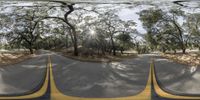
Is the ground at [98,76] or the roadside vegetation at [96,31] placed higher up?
the roadside vegetation at [96,31]

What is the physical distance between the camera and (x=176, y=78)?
13.6 ft

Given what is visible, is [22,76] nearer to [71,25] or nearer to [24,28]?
[24,28]

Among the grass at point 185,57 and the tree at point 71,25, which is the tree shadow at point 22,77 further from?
the grass at point 185,57

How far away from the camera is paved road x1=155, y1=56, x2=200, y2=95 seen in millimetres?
4117

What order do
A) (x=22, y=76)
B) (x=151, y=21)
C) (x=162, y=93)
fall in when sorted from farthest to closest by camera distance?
(x=151, y=21), (x=162, y=93), (x=22, y=76)

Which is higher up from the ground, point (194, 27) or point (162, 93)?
point (194, 27)

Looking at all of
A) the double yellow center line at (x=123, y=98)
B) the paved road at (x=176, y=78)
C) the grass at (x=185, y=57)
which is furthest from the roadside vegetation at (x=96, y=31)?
the double yellow center line at (x=123, y=98)

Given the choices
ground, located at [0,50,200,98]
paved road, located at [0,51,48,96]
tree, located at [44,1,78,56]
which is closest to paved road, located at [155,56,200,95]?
ground, located at [0,50,200,98]

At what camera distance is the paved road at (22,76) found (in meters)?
3.98

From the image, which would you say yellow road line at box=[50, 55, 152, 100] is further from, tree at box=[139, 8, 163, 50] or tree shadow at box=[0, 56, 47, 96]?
tree at box=[139, 8, 163, 50]

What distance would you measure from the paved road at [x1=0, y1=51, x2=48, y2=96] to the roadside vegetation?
15 cm

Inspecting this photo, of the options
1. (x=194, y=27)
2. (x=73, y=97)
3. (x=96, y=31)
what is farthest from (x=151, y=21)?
(x=73, y=97)

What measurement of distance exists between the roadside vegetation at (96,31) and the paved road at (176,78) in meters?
0.10

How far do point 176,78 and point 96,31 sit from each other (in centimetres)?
88
